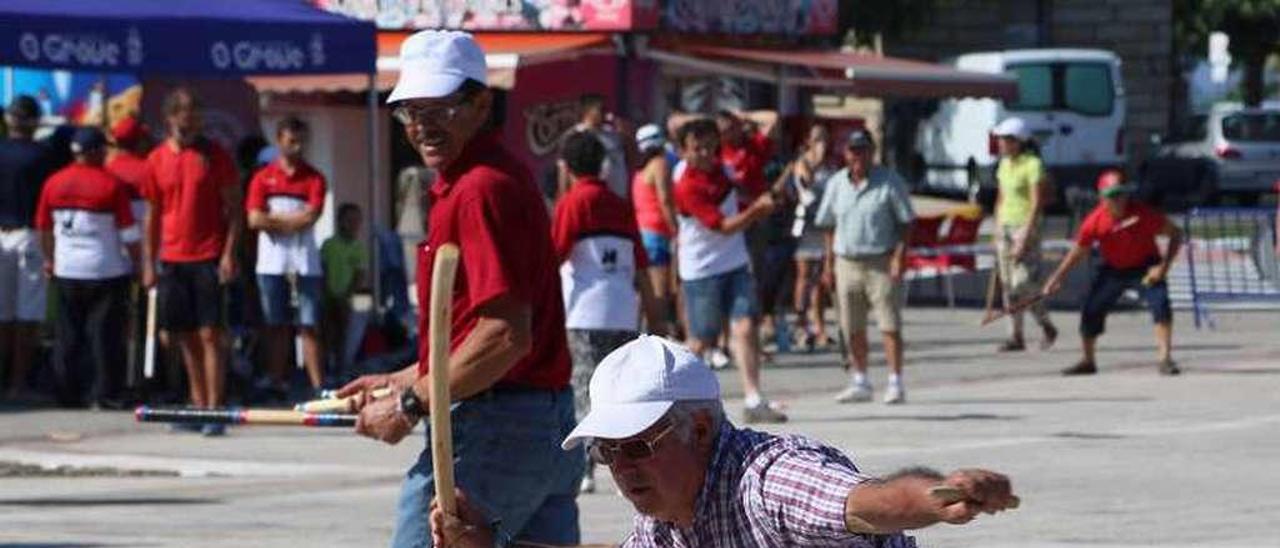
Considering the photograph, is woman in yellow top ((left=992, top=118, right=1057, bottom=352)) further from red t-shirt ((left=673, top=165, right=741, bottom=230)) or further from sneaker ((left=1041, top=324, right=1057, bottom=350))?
red t-shirt ((left=673, top=165, right=741, bottom=230))

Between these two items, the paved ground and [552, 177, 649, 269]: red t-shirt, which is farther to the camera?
[552, 177, 649, 269]: red t-shirt

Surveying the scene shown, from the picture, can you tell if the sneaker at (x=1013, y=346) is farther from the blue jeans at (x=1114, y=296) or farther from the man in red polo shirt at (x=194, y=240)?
the man in red polo shirt at (x=194, y=240)

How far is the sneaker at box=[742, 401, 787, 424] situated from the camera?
1619 cm

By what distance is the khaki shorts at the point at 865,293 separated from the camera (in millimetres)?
17297

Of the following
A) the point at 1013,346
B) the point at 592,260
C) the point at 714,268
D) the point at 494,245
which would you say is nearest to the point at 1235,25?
the point at 1013,346

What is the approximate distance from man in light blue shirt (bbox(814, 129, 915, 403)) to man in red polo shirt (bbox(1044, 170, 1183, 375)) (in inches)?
90.0

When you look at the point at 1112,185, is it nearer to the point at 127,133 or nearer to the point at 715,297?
the point at 715,297

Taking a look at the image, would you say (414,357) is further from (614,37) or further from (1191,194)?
(1191,194)

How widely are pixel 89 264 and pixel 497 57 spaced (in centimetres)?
770

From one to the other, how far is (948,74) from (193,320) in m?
16.4

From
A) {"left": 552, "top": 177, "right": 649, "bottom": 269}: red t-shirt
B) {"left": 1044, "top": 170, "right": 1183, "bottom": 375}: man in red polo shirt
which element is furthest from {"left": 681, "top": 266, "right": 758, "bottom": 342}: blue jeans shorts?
{"left": 1044, "top": 170, "right": 1183, "bottom": 375}: man in red polo shirt

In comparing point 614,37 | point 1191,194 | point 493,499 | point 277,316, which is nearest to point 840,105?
point 1191,194

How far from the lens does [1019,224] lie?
21.9 metres

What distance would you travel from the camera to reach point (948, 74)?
31781 millimetres
